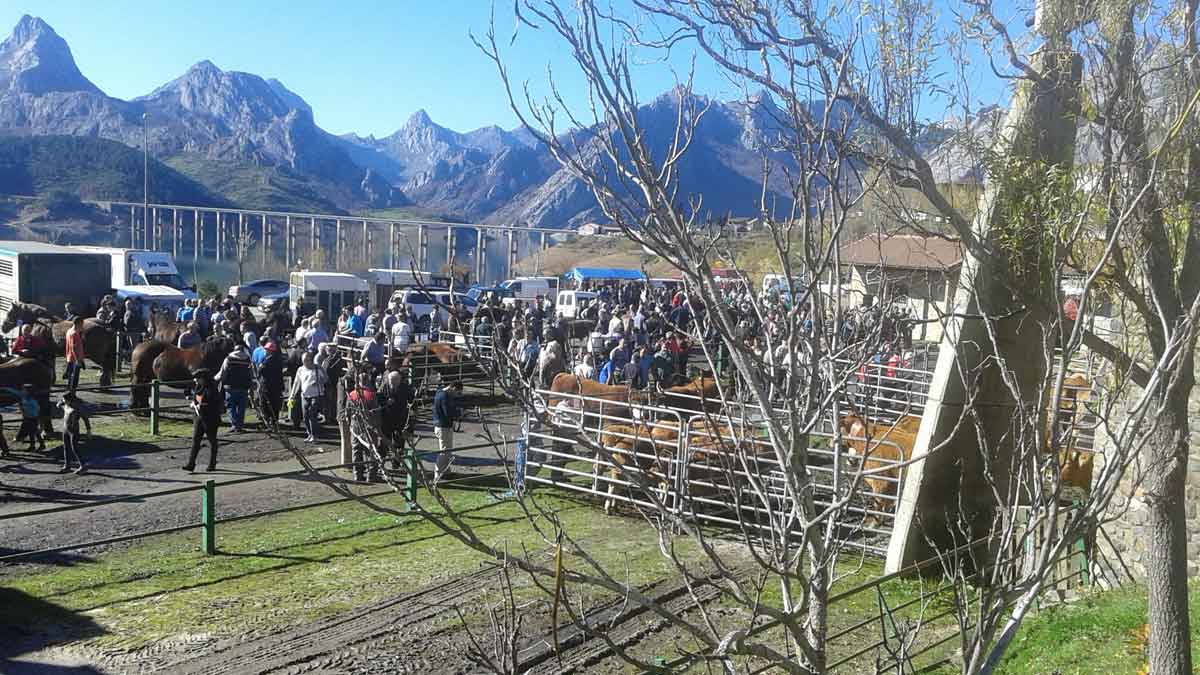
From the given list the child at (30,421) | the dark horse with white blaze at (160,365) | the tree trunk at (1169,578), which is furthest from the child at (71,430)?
the tree trunk at (1169,578)

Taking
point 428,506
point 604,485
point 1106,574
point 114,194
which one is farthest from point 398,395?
point 114,194

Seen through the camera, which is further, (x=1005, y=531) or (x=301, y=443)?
(x=301, y=443)

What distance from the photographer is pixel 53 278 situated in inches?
1094

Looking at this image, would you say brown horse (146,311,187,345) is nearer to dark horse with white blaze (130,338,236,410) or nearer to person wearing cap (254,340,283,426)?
dark horse with white blaze (130,338,236,410)

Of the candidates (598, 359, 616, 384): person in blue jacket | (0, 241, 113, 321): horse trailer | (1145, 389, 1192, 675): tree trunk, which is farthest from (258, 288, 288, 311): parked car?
(1145, 389, 1192, 675): tree trunk

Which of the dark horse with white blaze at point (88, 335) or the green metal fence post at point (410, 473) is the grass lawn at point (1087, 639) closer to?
the green metal fence post at point (410, 473)

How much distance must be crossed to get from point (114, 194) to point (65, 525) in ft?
598

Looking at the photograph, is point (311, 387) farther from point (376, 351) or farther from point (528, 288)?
point (528, 288)

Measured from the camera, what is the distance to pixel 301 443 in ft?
53.3

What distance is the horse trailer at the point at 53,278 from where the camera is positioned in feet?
89.5

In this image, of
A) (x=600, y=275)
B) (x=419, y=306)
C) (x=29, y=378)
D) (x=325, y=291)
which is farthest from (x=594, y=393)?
(x=600, y=275)

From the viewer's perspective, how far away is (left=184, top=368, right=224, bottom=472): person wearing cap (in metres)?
13.0

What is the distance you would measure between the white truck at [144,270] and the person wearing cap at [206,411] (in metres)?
21.6

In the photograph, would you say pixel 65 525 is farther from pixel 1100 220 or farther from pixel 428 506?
pixel 1100 220
